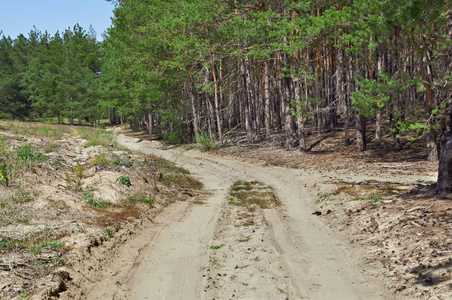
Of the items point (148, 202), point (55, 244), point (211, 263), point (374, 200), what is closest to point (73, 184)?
point (148, 202)

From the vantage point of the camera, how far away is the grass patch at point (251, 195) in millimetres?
11141

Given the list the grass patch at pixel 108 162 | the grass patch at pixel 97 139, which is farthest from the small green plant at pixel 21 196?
the grass patch at pixel 97 139

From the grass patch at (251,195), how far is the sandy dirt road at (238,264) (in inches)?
39.5

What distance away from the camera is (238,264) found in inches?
245

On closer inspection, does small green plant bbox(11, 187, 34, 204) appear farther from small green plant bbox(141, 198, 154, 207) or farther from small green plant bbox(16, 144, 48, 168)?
small green plant bbox(141, 198, 154, 207)

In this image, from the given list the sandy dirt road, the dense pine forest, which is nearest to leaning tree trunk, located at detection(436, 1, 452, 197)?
the dense pine forest

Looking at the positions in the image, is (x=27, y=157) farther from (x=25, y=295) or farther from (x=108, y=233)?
(x=25, y=295)

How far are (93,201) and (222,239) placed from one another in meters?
3.74

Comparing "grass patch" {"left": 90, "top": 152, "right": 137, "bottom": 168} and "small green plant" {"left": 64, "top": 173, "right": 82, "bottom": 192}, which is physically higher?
"grass patch" {"left": 90, "top": 152, "right": 137, "bottom": 168}

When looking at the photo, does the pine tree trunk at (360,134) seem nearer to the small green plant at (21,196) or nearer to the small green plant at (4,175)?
the small green plant at (21,196)

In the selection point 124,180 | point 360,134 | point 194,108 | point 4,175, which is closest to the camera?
point 4,175

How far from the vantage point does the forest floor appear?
206 inches

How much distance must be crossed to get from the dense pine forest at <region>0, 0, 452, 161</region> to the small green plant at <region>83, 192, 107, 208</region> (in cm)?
799

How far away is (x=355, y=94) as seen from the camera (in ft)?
40.2
